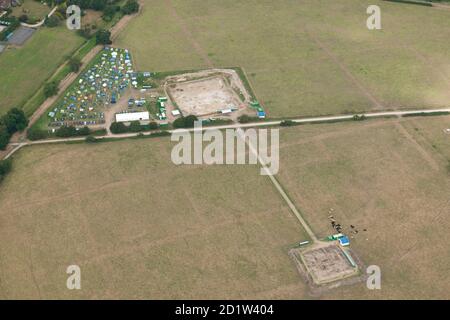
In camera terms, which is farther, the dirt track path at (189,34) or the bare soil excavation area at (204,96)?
the dirt track path at (189,34)

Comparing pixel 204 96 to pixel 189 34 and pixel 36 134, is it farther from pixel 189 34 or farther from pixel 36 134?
pixel 36 134

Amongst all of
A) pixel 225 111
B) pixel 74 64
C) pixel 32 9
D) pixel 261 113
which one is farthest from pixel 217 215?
pixel 32 9

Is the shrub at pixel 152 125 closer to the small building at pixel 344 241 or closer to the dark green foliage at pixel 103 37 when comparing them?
the dark green foliage at pixel 103 37

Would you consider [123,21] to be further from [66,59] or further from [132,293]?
[132,293]

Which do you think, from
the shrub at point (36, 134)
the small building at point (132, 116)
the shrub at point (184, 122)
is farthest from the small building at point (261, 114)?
the shrub at point (36, 134)

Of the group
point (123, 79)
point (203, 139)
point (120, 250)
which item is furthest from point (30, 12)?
point (120, 250)

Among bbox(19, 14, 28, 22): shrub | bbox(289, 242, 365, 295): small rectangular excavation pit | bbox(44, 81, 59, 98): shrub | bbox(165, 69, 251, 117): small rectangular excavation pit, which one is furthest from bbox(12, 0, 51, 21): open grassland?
bbox(289, 242, 365, 295): small rectangular excavation pit

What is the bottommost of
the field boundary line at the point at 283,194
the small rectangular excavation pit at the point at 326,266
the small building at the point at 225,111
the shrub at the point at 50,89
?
the small rectangular excavation pit at the point at 326,266
